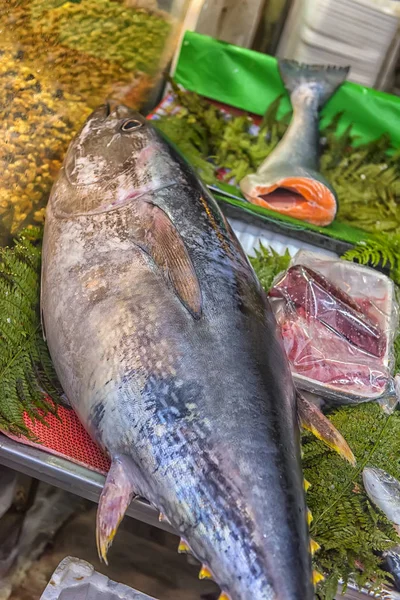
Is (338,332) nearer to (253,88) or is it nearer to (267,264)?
(267,264)

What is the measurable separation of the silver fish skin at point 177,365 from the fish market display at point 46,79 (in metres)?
0.30

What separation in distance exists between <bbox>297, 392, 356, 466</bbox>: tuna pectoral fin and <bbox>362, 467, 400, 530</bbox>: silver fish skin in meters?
0.36

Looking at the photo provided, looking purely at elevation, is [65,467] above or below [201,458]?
below

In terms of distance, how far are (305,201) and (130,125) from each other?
149 centimetres

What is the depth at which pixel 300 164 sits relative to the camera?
3.62 meters

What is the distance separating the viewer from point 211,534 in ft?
4.47

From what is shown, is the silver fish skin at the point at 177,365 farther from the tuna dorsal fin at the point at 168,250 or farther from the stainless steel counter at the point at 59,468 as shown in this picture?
the stainless steel counter at the point at 59,468

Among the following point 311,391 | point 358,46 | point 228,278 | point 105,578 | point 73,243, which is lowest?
point 105,578

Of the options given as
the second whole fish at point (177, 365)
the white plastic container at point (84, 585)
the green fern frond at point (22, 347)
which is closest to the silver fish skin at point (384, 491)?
the second whole fish at point (177, 365)

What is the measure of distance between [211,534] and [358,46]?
4.54 metres

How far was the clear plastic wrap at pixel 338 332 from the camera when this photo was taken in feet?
7.11

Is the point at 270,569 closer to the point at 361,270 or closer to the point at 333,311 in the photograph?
the point at 333,311

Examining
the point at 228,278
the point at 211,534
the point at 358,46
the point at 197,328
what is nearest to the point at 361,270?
the point at 228,278

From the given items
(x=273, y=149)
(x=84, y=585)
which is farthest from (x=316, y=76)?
(x=84, y=585)
